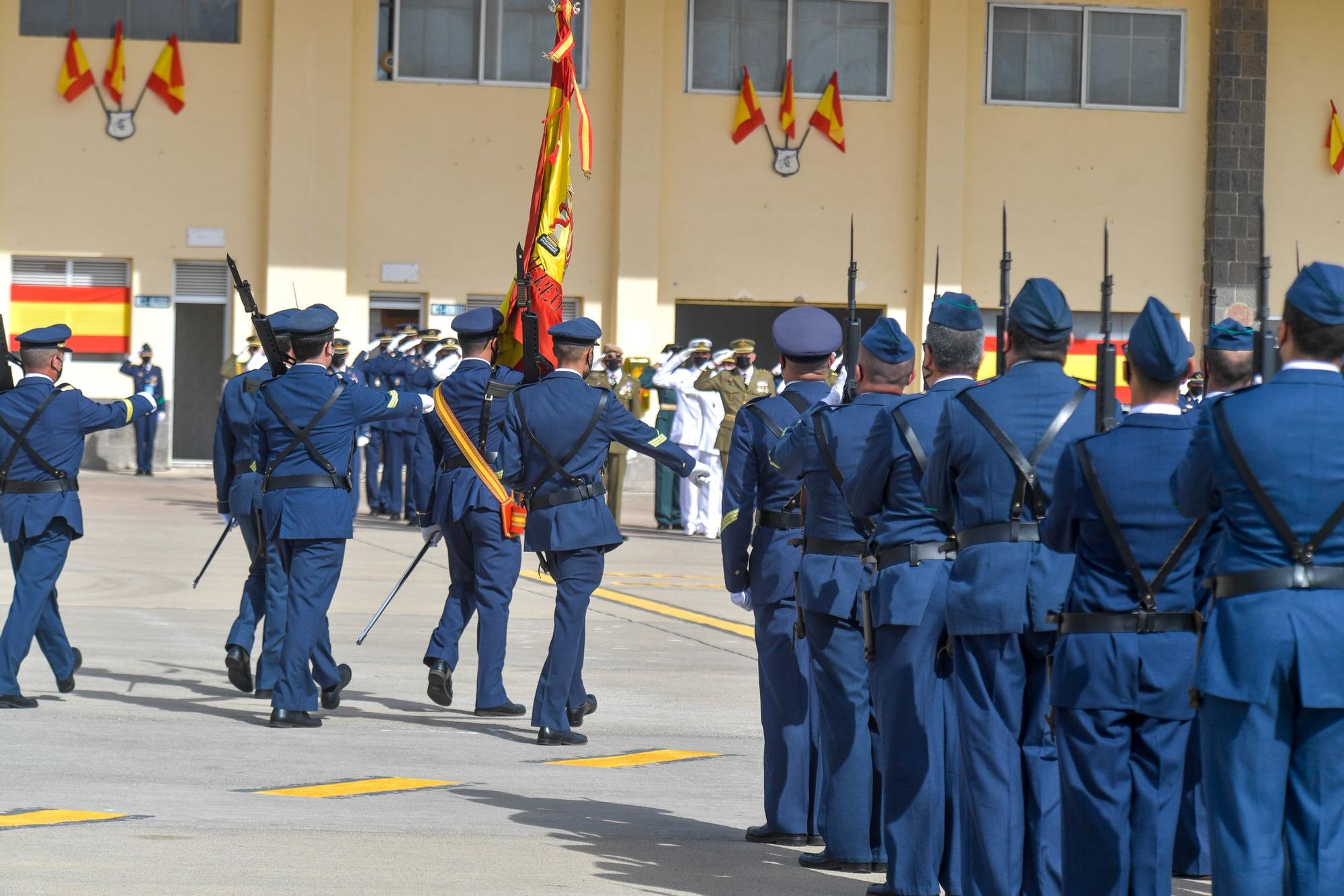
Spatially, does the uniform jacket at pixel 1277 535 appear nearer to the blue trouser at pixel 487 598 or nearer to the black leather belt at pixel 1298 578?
the black leather belt at pixel 1298 578

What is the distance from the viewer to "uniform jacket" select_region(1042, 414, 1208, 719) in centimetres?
559

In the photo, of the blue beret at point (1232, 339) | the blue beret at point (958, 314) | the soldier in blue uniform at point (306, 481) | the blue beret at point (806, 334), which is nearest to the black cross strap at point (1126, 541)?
the blue beret at point (958, 314)

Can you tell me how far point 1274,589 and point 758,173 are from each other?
2468 cm

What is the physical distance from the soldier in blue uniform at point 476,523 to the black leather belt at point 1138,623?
493cm

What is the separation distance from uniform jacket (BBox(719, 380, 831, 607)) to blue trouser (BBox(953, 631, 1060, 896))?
1.60m

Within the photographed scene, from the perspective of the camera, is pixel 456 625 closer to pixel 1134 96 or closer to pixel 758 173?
pixel 758 173

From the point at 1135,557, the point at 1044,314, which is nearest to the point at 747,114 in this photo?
the point at 1044,314

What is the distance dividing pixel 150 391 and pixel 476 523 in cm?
1784

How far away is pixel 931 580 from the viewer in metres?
6.32

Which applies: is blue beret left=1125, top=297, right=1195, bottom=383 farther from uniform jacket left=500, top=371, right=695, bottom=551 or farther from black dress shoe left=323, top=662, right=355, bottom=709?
black dress shoe left=323, top=662, right=355, bottom=709

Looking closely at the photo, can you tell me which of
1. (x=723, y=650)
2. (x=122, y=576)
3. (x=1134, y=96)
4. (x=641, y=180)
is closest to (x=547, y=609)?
(x=723, y=650)

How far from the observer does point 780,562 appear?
7.58m

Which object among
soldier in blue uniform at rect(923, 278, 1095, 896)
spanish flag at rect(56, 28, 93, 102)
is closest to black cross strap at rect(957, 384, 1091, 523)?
soldier in blue uniform at rect(923, 278, 1095, 896)

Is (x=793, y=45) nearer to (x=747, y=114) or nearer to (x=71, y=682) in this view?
(x=747, y=114)
